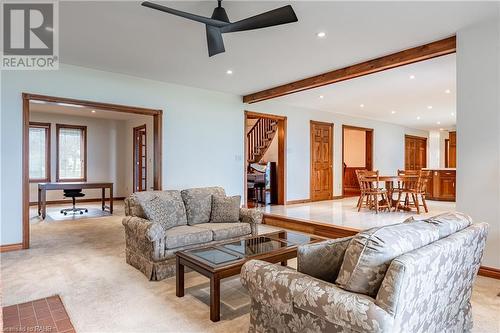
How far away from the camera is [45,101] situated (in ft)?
14.6

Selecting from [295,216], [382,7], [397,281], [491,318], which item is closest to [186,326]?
[397,281]

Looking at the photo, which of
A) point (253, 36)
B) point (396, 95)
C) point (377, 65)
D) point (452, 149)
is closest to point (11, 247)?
point (253, 36)

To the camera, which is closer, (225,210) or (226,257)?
(226,257)

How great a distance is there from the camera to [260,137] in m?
9.49

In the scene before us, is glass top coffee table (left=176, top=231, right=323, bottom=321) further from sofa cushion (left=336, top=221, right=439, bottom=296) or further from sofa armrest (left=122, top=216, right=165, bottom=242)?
sofa cushion (left=336, top=221, right=439, bottom=296)

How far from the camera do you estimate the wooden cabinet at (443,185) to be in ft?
27.9

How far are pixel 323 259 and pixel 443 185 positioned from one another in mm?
8648

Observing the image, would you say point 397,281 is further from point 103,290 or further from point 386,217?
point 386,217

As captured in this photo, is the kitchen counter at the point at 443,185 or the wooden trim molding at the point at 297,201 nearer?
the wooden trim molding at the point at 297,201

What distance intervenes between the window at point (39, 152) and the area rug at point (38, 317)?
24.0 feet

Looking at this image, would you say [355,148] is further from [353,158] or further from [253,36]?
[253,36]

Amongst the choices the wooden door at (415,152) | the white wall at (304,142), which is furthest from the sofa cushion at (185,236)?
the wooden door at (415,152)

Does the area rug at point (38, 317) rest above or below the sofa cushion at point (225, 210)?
below

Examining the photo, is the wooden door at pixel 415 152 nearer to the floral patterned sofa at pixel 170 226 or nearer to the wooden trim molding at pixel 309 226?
the wooden trim molding at pixel 309 226
